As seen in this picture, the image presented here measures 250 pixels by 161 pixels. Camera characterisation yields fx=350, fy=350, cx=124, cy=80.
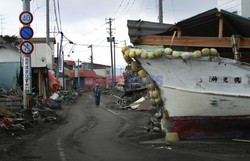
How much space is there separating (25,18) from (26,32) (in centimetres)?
54

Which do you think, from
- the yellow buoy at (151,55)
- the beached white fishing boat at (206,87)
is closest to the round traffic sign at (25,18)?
the beached white fishing boat at (206,87)

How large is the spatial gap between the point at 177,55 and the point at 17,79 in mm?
17550

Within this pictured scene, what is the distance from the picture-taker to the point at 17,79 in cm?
2503

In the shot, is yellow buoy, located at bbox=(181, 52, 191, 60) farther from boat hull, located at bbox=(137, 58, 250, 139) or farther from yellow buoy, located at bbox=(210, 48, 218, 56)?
yellow buoy, located at bbox=(210, 48, 218, 56)

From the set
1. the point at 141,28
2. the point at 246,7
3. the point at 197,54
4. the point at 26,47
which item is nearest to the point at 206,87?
the point at 197,54

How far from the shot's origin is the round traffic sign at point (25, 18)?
44.3ft

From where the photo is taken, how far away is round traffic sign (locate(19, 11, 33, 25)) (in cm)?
1349

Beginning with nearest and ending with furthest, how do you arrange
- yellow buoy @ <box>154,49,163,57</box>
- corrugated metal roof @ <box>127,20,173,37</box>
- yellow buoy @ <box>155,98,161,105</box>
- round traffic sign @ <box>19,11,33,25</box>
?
yellow buoy @ <box>154,49,163,57</box>
yellow buoy @ <box>155,98,161,105</box>
corrugated metal roof @ <box>127,20,173,37</box>
round traffic sign @ <box>19,11,33,25</box>

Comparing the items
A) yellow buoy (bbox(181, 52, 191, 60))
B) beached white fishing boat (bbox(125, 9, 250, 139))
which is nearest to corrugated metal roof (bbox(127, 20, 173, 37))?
beached white fishing boat (bbox(125, 9, 250, 139))

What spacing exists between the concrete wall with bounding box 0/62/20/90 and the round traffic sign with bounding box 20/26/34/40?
11.9 metres

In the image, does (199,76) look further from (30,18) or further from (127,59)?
(30,18)

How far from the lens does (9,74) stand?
25.2m

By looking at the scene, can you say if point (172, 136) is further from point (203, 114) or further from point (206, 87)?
point (206, 87)

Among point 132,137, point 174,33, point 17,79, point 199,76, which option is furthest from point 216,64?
point 17,79
